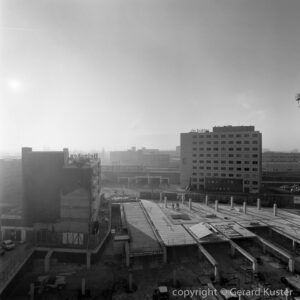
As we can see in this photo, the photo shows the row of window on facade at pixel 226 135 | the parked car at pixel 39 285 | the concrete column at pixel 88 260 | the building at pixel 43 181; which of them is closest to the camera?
the parked car at pixel 39 285

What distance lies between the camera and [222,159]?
60469mm

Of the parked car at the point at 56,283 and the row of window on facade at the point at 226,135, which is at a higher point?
the row of window on facade at the point at 226,135

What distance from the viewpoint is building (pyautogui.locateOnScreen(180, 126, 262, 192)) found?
58219mm

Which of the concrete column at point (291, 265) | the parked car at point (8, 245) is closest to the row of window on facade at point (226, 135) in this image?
the concrete column at point (291, 265)

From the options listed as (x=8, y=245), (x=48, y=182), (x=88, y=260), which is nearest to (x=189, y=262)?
(x=88, y=260)

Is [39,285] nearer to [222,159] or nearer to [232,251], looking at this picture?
[232,251]

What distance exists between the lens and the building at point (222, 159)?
191ft

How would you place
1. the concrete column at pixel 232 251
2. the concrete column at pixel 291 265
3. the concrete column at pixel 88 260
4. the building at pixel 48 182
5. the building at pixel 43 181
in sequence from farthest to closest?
the building at pixel 43 181, the building at pixel 48 182, the concrete column at pixel 232 251, the concrete column at pixel 88 260, the concrete column at pixel 291 265

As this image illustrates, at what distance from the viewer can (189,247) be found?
86.2ft

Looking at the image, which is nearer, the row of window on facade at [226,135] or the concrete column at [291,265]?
the concrete column at [291,265]

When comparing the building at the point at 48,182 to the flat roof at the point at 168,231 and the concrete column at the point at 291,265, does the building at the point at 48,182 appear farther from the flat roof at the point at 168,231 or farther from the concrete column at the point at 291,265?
the concrete column at the point at 291,265

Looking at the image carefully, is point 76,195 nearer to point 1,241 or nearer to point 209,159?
point 1,241

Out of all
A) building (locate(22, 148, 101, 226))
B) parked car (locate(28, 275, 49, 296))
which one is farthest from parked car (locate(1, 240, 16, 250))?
parked car (locate(28, 275, 49, 296))

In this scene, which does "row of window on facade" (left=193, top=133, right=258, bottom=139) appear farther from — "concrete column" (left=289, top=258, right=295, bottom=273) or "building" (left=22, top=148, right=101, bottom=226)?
"concrete column" (left=289, top=258, right=295, bottom=273)
